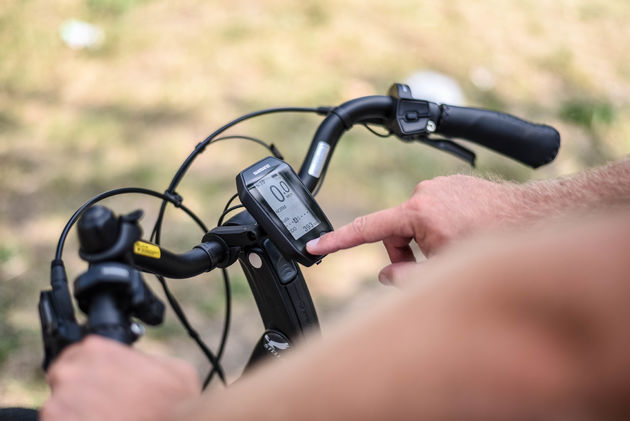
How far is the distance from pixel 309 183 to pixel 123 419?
0.75 metres

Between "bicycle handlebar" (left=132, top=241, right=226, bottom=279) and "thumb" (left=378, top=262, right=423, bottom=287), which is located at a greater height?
"bicycle handlebar" (left=132, top=241, right=226, bottom=279)

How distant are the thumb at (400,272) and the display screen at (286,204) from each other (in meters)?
0.18

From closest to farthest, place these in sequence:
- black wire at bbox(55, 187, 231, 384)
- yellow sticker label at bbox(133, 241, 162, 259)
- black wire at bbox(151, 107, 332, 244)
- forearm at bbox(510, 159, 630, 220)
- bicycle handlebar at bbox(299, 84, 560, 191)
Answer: yellow sticker label at bbox(133, 241, 162, 259)
black wire at bbox(55, 187, 231, 384)
forearm at bbox(510, 159, 630, 220)
black wire at bbox(151, 107, 332, 244)
bicycle handlebar at bbox(299, 84, 560, 191)

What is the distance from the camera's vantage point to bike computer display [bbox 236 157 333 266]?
45.0 inches

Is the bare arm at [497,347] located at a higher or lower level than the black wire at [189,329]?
higher

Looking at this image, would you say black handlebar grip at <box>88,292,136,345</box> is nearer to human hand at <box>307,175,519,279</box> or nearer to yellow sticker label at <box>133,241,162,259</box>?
yellow sticker label at <box>133,241,162,259</box>

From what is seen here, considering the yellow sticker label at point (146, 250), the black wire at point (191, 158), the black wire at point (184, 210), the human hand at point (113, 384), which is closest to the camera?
the human hand at point (113, 384)

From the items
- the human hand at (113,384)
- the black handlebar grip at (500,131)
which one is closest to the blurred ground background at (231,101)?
the black handlebar grip at (500,131)

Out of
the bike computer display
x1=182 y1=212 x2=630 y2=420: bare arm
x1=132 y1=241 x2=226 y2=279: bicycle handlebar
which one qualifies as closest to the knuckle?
the bike computer display

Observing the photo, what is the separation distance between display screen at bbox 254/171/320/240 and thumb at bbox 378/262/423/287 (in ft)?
0.59

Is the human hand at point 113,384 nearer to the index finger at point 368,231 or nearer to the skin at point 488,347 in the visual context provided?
the skin at point 488,347

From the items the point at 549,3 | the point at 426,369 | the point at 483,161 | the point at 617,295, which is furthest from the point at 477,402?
the point at 549,3

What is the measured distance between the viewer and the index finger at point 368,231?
43.6 inches

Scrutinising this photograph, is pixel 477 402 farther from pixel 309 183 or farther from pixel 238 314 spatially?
pixel 238 314
